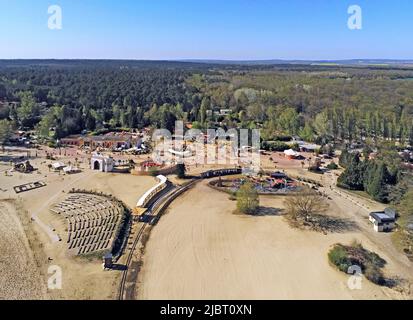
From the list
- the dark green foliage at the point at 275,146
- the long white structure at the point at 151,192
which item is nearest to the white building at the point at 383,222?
the long white structure at the point at 151,192

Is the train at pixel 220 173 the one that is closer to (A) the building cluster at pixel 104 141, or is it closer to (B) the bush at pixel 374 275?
(A) the building cluster at pixel 104 141

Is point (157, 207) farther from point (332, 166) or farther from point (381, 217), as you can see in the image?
point (332, 166)

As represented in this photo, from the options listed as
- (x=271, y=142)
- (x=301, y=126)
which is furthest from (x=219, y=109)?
(x=271, y=142)

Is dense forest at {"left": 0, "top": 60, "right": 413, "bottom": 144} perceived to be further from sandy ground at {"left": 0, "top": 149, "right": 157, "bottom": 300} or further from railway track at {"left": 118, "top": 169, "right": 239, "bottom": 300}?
sandy ground at {"left": 0, "top": 149, "right": 157, "bottom": 300}

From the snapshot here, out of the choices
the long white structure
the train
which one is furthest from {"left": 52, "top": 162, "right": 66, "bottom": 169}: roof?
the train

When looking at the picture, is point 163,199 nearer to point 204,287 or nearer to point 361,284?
point 204,287
